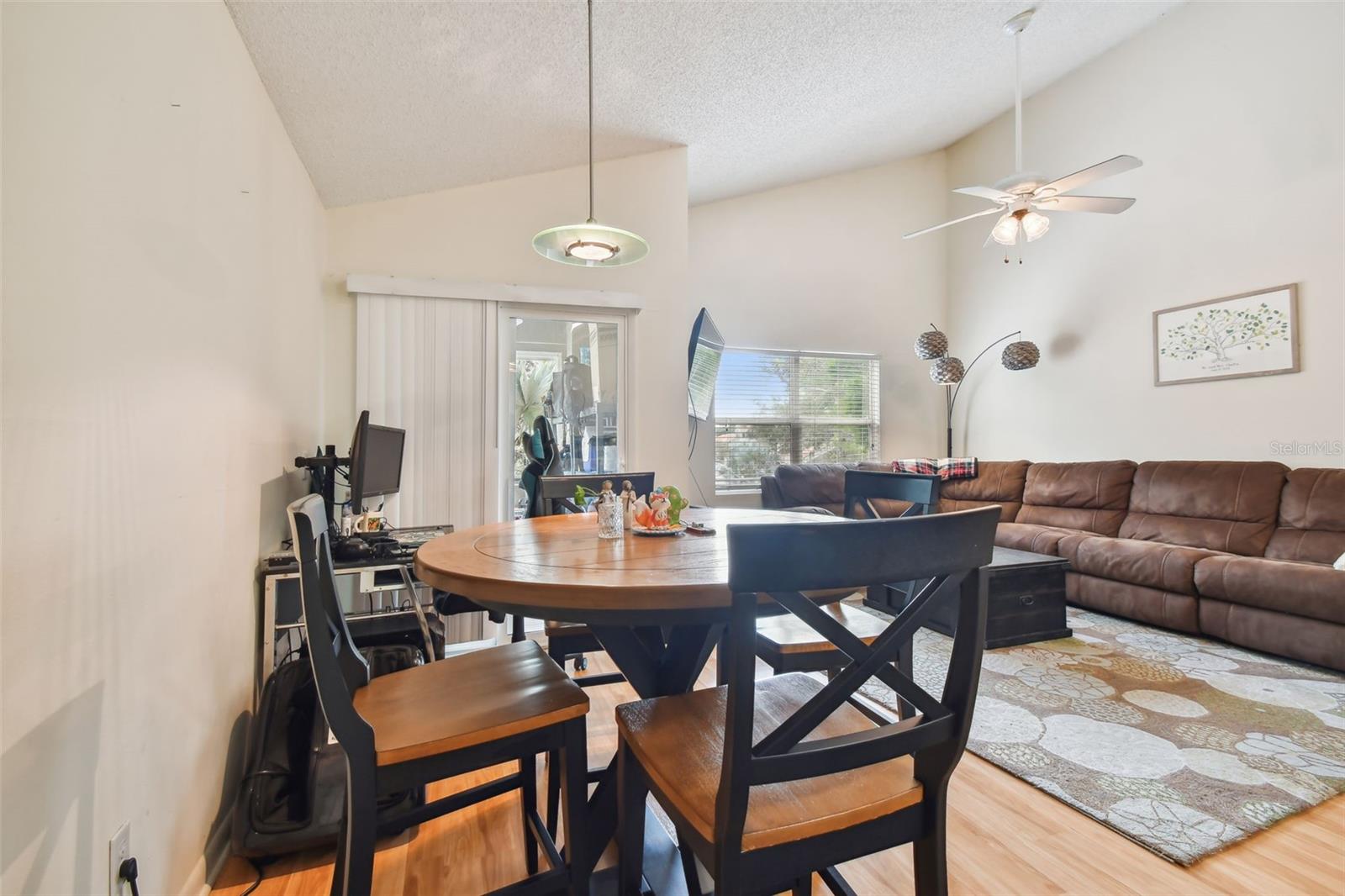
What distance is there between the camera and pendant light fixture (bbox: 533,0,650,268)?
196cm

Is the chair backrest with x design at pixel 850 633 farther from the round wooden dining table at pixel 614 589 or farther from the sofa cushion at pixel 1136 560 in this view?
the sofa cushion at pixel 1136 560

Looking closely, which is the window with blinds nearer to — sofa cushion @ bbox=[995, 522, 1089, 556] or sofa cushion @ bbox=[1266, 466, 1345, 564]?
sofa cushion @ bbox=[995, 522, 1089, 556]

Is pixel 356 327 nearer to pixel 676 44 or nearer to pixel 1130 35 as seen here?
pixel 676 44

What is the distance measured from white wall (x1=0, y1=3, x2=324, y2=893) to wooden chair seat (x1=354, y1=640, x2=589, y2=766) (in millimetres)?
423

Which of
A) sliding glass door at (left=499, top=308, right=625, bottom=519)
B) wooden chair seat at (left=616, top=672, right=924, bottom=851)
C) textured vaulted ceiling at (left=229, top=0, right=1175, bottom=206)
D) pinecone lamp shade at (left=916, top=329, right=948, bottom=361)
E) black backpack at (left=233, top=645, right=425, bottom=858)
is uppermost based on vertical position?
textured vaulted ceiling at (left=229, top=0, right=1175, bottom=206)

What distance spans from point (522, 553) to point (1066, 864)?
1.55 meters

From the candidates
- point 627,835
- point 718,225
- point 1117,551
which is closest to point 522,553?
point 627,835

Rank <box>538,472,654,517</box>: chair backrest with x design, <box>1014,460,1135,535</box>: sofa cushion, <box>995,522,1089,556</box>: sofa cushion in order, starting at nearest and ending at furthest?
<box>538,472,654,517</box>: chair backrest with x design → <box>995,522,1089,556</box>: sofa cushion → <box>1014,460,1135,535</box>: sofa cushion

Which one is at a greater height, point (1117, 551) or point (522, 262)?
point (522, 262)

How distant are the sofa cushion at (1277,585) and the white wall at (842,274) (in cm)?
287

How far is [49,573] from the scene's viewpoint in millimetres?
890

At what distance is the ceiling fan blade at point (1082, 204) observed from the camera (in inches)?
127

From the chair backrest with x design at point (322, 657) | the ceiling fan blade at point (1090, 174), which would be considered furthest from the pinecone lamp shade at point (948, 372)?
the chair backrest with x design at point (322, 657)

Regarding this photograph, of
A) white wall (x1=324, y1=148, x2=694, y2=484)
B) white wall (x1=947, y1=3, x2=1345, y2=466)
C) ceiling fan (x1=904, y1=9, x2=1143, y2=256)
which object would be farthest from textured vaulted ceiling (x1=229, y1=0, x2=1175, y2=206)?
ceiling fan (x1=904, y1=9, x2=1143, y2=256)
